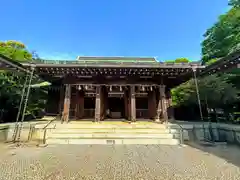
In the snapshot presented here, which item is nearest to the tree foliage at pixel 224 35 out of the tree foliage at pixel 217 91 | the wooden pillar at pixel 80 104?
the tree foliage at pixel 217 91

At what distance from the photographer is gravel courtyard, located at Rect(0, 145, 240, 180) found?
256cm

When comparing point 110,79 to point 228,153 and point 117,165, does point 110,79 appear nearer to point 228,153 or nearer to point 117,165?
point 117,165

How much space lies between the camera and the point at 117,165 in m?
3.07

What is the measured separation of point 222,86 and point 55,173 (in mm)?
8862

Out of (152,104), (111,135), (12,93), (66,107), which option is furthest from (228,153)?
(12,93)

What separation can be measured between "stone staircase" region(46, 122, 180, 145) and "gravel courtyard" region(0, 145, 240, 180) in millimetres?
1071

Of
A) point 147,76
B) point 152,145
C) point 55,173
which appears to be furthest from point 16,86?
point 152,145

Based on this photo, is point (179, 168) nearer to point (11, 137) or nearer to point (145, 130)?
point (145, 130)

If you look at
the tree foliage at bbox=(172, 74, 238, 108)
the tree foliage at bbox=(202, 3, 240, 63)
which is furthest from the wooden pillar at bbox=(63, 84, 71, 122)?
the tree foliage at bbox=(202, 3, 240, 63)

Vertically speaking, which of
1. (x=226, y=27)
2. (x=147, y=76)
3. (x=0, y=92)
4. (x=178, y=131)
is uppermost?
(x=226, y=27)

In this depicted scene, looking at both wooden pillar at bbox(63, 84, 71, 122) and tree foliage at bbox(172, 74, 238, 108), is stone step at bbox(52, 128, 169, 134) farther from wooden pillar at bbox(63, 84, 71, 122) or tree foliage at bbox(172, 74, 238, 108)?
tree foliage at bbox(172, 74, 238, 108)

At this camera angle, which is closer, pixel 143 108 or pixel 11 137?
pixel 11 137

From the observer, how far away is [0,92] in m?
7.89

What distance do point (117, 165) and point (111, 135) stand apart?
232 centimetres
